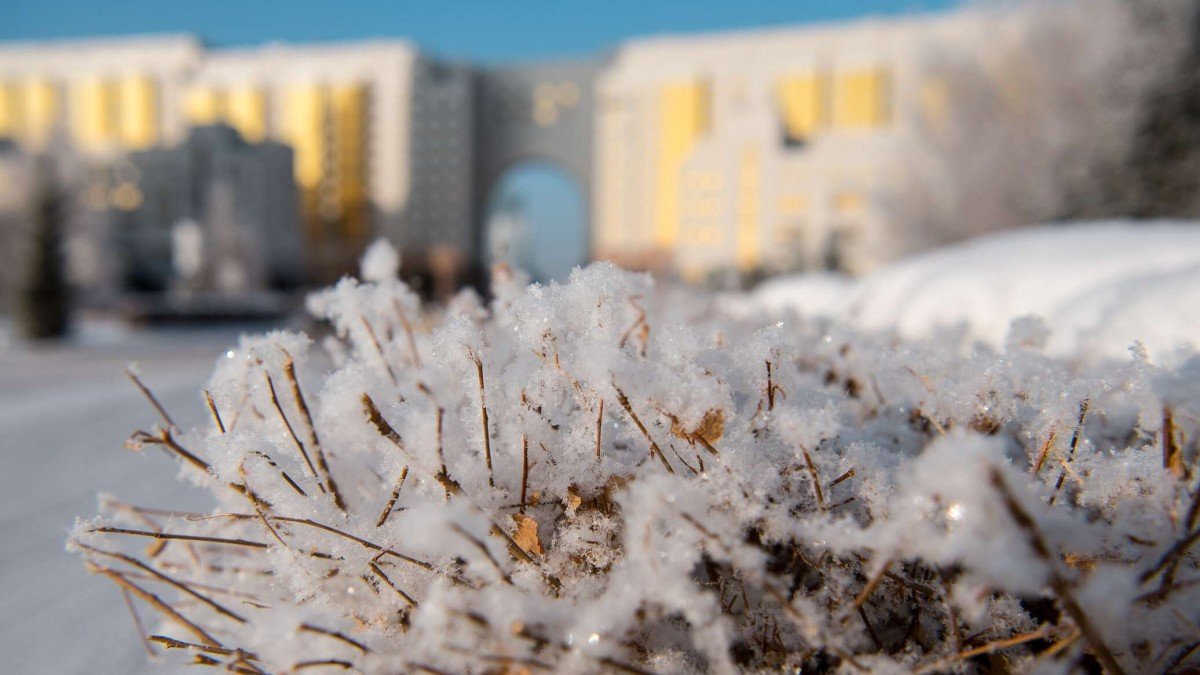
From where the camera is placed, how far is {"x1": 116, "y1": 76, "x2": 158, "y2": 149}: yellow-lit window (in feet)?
91.6

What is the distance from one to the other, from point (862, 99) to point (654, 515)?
27.4 m

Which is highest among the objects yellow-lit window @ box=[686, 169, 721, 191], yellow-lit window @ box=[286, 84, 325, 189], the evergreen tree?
yellow-lit window @ box=[286, 84, 325, 189]

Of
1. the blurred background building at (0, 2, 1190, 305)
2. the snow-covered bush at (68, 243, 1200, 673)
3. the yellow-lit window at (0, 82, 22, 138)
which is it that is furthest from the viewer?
the yellow-lit window at (0, 82, 22, 138)

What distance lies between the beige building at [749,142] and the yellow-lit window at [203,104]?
15.2 m

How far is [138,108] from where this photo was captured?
27906 mm

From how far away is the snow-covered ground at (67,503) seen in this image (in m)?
1.01

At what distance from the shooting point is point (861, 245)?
19.8 meters

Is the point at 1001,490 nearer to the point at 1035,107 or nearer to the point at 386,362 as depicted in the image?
the point at 386,362

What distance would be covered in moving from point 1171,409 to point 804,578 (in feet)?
0.90

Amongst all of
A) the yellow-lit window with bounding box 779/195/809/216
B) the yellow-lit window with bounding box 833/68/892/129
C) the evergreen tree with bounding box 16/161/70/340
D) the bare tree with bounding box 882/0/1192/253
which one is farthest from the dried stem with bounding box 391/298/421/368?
the yellow-lit window with bounding box 833/68/892/129

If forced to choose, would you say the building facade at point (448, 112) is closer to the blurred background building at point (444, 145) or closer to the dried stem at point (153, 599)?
the blurred background building at point (444, 145)

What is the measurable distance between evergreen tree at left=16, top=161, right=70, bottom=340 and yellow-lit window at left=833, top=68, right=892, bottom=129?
22580 mm

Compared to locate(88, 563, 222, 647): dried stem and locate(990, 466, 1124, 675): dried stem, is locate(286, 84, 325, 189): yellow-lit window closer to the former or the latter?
locate(88, 563, 222, 647): dried stem

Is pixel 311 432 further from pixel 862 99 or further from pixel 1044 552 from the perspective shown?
pixel 862 99
